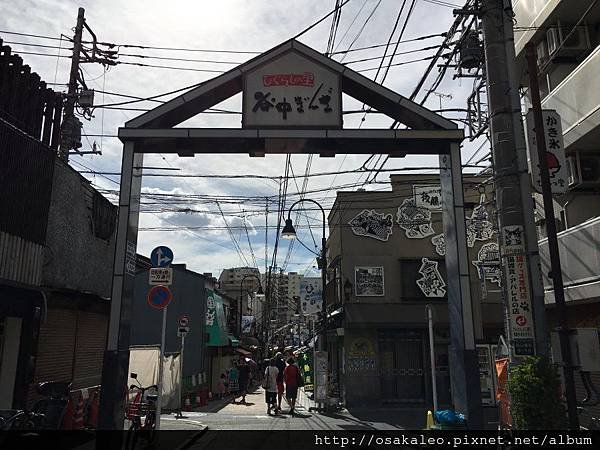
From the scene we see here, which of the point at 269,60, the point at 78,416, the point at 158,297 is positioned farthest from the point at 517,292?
the point at 78,416

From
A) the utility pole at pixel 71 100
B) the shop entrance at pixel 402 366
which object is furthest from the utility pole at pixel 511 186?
the shop entrance at pixel 402 366

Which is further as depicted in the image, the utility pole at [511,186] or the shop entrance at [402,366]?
the shop entrance at [402,366]

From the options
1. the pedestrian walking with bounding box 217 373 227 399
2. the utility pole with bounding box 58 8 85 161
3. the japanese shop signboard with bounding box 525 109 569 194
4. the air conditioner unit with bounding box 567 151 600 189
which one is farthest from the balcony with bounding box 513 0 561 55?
the pedestrian walking with bounding box 217 373 227 399

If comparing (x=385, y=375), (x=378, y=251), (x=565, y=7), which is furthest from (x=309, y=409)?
(x=565, y=7)

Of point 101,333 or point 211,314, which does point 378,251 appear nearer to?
point 211,314

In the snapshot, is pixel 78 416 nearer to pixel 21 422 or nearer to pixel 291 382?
pixel 21 422

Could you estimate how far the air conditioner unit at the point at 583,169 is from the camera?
1284 centimetres

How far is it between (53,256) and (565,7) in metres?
13.9

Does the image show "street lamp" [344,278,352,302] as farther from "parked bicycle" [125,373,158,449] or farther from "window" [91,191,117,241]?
"parked bicycle" [125,373,158,449]

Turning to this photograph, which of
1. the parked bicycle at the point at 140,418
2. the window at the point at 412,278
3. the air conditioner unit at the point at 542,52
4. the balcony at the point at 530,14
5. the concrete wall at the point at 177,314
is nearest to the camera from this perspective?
the parked bicycle at the point at 140,418

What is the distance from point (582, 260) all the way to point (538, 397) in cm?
638

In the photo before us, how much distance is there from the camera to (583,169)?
42.5ft

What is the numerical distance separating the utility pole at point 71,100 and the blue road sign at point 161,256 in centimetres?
832

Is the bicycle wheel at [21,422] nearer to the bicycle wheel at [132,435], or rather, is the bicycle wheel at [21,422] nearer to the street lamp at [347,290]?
the bicycle wheel at [132,435]
